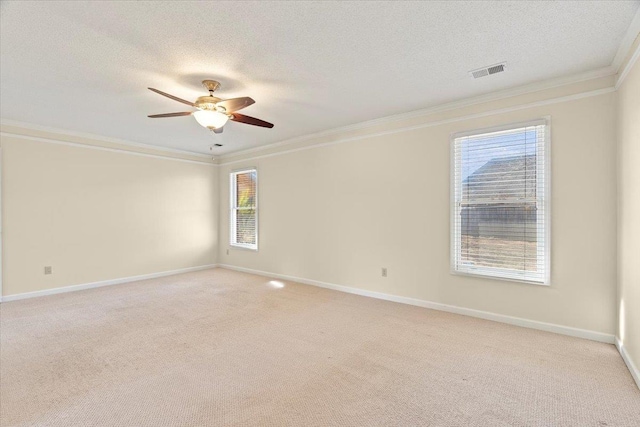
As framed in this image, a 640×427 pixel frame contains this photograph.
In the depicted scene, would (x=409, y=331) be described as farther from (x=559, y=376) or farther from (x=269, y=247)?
(x=269, y=247)

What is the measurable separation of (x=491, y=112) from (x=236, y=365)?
3.80 m

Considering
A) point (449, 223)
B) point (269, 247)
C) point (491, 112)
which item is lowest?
point (269, 247)

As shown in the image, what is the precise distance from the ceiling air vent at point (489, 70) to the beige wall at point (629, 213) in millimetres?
935

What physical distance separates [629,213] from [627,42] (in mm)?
1362

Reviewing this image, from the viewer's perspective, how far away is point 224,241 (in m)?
7.15

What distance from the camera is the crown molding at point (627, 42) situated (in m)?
2.22

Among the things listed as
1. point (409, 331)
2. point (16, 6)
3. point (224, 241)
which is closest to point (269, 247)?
point (224, 241)

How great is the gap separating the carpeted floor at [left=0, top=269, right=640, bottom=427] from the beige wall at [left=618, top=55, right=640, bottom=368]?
1.14 ft

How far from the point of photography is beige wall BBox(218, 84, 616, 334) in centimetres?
305

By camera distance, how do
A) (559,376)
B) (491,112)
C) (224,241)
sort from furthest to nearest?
1. (224,241)
2. (491,112)
3. (559,376)

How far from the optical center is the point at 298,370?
2.51 m

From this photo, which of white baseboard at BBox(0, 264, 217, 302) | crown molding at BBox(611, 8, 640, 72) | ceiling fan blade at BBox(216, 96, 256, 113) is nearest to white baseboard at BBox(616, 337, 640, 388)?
crown molding at BBox(611, 8, 640, 72)

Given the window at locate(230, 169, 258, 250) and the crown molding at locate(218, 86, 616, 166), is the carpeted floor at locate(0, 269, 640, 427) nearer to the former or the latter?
the crown molding at locate(218, 86, 616, 166)

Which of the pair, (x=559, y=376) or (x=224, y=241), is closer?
(x=559, y=376)
